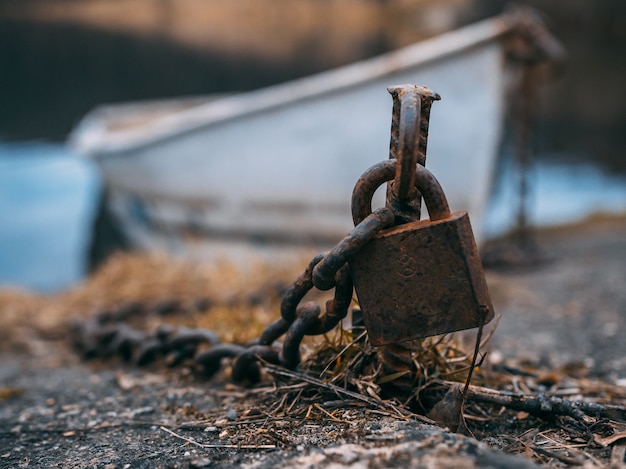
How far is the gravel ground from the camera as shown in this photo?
1278 mm

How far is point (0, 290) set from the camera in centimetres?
500

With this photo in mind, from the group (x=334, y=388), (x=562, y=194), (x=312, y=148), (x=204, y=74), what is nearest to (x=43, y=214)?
(x=312, y=148)

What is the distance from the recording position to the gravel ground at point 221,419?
4.19 ft

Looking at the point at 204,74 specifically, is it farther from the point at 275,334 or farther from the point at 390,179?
the point at 390,179

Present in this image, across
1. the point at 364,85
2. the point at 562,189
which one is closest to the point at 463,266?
the point at 364,85

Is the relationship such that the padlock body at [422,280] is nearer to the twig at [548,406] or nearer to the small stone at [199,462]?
the twig at [548,406]

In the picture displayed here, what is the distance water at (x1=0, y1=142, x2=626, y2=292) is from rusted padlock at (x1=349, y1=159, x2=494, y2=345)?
520 cm

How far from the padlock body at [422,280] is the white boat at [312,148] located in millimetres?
3313

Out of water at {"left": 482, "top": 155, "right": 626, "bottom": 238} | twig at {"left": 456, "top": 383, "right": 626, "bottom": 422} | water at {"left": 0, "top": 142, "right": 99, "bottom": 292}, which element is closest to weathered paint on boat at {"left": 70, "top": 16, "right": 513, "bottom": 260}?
water at {"left": 0, "top": 142, "right": 99, "bottom": 292}

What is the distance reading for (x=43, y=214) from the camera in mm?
8648

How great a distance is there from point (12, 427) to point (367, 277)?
1.24 meters

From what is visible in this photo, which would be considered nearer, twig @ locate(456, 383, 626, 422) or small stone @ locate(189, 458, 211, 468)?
small stone @ locate(189, 458, 211, 468)

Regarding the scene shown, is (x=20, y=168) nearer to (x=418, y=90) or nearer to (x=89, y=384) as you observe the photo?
(x=89, y=384)

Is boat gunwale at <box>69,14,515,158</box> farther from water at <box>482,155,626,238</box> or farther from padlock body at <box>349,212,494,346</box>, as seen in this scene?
padlock body at <box>349,212,494,346</box>
